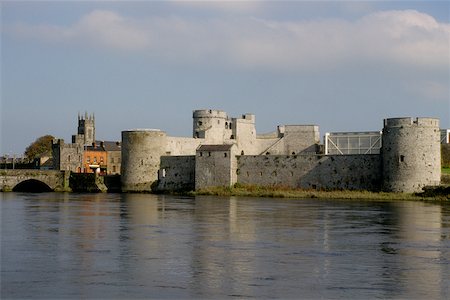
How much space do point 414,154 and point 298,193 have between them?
754cm

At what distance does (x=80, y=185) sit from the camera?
5491cm

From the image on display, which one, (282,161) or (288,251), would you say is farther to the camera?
(282,161)

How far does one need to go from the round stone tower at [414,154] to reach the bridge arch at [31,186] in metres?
27.4

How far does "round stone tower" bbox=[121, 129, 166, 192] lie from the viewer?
5131 centimetres

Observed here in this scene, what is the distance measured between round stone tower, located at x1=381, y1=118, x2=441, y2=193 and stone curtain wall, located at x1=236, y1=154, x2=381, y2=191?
2.40 m

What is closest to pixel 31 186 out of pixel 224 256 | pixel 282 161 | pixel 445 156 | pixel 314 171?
pixel 282 161

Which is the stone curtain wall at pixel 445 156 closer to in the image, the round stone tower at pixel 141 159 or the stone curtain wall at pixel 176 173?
the stone curtain wall at pixel 176 173

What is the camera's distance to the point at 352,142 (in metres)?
55.0

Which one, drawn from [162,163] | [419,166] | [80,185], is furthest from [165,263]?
[80,185]

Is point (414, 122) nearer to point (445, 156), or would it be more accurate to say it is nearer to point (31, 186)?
point (445, 156)

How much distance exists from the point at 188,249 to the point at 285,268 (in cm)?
332

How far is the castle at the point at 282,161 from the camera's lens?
4103 centimetres

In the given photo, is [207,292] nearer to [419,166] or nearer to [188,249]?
[188,249]

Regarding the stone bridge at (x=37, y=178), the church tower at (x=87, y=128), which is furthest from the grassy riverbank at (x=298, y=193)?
the church tower at (x=87, y=128)
